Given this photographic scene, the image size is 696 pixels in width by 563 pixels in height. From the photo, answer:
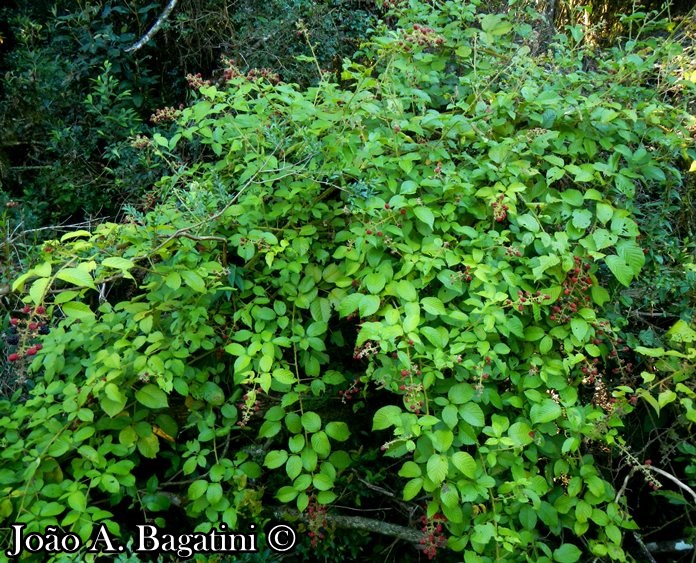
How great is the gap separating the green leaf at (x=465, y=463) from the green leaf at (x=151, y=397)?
39.6 inches

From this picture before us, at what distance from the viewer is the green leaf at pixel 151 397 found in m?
2.38

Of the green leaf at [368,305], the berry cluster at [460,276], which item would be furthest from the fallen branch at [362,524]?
the berry cluster at [460,276]

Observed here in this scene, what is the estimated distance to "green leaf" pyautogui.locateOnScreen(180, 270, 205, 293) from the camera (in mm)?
2295

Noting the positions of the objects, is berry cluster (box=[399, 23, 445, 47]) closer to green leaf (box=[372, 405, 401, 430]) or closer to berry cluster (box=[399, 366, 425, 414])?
berry cluster (box=[399, 366, 425, 414])

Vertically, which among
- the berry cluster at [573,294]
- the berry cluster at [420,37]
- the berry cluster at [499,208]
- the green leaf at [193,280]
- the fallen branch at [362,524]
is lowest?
the fallen branch at [362,524]

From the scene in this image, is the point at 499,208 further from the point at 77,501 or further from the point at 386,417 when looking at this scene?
the point at 77,501

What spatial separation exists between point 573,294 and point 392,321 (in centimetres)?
71

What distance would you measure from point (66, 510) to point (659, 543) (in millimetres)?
2323

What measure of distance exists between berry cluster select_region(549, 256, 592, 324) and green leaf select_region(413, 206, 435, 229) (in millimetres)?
508

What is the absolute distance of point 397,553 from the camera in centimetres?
302

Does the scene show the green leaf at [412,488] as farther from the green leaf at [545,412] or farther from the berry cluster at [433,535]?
the green leaf at [545,412]

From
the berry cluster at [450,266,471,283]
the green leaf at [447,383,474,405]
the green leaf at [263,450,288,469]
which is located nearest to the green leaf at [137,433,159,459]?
the green leaf at [263,450,288,469]

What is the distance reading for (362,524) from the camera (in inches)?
108

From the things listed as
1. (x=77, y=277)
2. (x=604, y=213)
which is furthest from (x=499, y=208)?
(x=77, y=277)
